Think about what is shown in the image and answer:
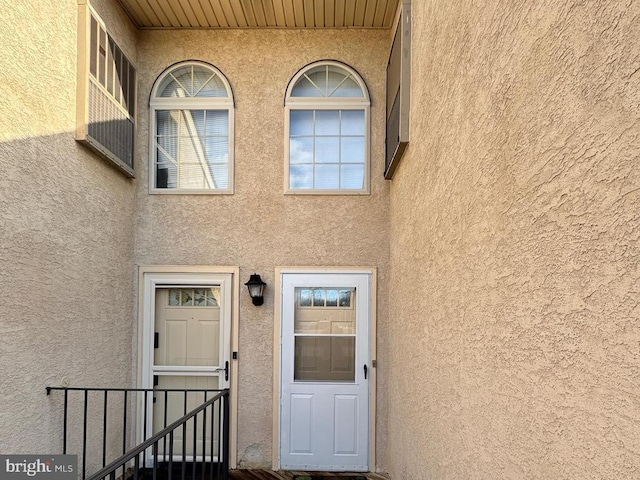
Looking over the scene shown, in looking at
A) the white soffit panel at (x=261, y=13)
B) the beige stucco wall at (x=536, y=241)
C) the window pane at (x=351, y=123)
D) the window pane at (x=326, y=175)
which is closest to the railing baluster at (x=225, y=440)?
the beige stucco wall at (x=536, y=241)

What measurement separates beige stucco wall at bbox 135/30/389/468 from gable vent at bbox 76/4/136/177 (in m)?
0.24

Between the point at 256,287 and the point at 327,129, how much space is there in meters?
1.69

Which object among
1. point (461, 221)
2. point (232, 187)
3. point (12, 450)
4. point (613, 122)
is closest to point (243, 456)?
point (12, 450)

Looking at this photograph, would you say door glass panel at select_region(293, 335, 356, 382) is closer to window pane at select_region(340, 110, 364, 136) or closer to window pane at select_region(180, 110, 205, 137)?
window pane at select_region(340, 110, 364, 136)

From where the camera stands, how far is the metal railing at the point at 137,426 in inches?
110

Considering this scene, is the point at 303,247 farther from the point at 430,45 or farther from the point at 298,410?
the point at 430,45

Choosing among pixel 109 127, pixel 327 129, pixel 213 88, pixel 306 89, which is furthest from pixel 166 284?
pixel 306 89

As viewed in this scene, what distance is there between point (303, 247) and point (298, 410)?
5.07 feet

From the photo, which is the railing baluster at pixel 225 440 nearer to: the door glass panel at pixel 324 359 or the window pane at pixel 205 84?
the door glass panel at pixel 324 359

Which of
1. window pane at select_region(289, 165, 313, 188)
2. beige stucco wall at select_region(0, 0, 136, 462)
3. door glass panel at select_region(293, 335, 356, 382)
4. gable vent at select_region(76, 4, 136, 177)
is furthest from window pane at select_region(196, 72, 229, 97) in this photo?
door glass panel at select_region(293, 335, 356, 382)

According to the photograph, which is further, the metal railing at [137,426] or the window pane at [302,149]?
the window pane at [302,149]

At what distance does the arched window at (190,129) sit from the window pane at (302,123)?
63cm

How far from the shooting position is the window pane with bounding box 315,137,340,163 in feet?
13.6

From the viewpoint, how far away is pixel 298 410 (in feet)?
13.0
